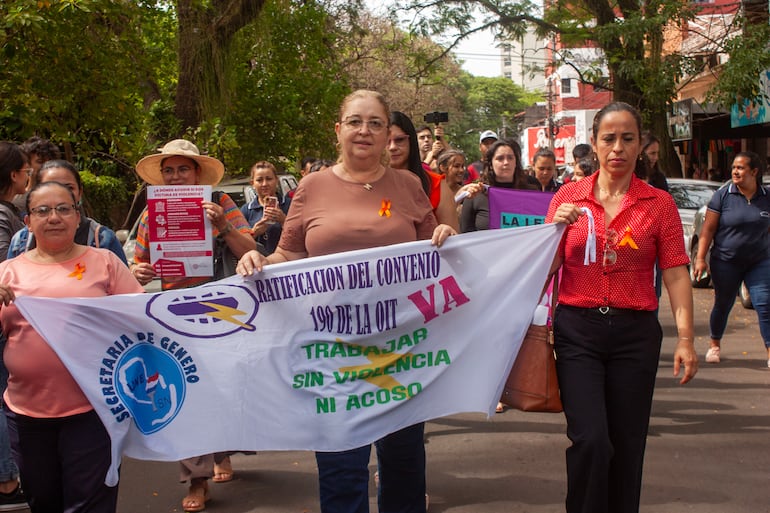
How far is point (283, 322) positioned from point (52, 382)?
1.03 meters

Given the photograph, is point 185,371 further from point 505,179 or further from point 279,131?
point 279,131

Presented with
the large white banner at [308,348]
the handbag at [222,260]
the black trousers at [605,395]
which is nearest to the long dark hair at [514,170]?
the handbag at [222,260]

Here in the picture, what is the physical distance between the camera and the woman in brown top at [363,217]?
417 cm

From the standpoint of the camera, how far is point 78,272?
427 centimetres

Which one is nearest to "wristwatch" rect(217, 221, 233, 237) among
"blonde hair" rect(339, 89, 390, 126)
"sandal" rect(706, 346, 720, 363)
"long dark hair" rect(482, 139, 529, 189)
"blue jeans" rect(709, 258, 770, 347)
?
"blonde hair" rect(339, 89, 390, 126)

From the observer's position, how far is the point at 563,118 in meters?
73.6

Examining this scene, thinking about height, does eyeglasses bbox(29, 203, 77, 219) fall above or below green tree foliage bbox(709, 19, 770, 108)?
below

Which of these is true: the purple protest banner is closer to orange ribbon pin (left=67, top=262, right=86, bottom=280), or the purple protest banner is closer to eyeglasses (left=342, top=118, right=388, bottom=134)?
eyeglasses (left=342, top=118, right=388, bottom=134)

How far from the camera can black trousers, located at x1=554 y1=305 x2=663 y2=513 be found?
403 cm

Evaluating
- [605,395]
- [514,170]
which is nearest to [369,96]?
[605,395]

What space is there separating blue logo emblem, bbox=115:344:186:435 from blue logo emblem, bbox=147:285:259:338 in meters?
0.16

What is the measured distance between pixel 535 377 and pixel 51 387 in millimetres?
2120

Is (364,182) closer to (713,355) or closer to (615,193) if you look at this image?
(615,193)

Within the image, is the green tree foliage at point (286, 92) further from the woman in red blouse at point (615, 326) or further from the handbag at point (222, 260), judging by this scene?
the woman in red blouse at point (615, 326)
